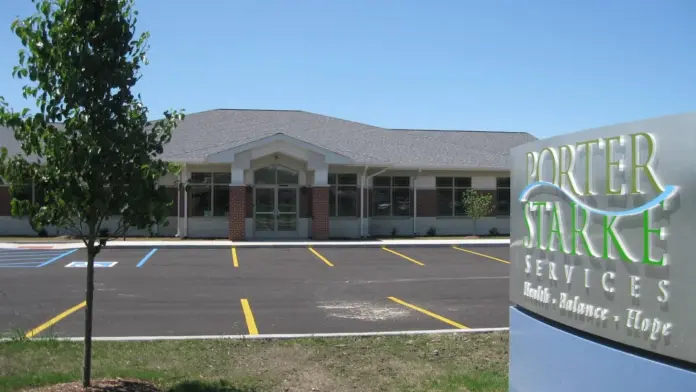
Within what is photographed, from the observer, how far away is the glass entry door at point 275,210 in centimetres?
2586

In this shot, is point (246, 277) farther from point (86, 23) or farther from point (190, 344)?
point (86, 23)

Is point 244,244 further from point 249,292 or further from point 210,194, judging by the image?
point 249,292

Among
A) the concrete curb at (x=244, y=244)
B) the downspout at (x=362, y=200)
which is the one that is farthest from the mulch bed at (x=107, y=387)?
the downspout at (x=362, y=200)

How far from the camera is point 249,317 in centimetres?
1001

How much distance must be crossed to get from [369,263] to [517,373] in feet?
46.0

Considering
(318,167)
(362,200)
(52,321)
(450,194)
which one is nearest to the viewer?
(52,321)

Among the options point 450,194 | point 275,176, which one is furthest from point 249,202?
point 450,194

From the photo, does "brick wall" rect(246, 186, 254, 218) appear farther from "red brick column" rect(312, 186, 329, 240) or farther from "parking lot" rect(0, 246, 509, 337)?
"parking lot" rect(0, 246, 509, 337)

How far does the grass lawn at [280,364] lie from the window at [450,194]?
20.8m

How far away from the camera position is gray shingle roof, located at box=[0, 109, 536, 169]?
27.5m

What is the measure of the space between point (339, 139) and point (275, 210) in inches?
239

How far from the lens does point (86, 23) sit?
564cm

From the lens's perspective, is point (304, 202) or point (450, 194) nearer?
point (304, 202)

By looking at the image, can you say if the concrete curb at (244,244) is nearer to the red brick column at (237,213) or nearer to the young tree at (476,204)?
the red brick column at (237,213)
